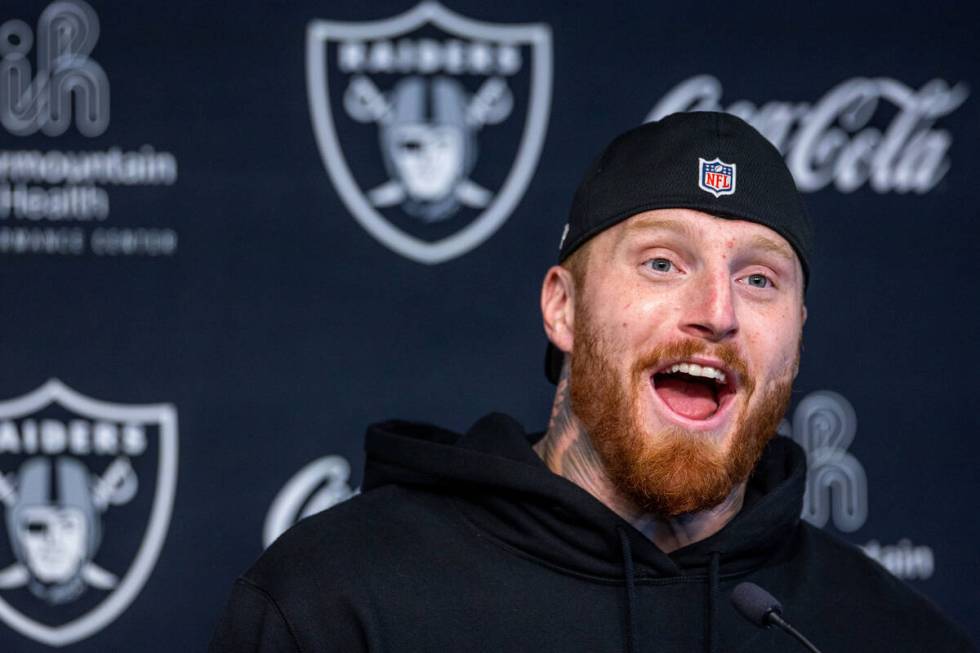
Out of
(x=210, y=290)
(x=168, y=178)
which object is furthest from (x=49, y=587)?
(x=168, y=178)

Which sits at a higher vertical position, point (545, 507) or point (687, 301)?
point (687, 301)

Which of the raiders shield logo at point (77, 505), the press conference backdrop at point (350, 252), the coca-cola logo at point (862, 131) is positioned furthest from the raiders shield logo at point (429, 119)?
the raiders shield logo at point (77, 505)

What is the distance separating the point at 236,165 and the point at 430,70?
1.29 ft

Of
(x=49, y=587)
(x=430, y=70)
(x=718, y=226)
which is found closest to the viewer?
(x=718, y=226)

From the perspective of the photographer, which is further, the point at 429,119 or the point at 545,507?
the point at 429,119

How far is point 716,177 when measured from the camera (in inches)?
59.1

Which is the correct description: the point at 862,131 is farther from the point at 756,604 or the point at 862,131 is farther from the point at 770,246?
the point at 756,604

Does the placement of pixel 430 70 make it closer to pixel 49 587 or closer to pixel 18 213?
pixel 18 213

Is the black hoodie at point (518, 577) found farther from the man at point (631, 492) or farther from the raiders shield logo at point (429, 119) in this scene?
the raiders shield logo at point (429, 119)

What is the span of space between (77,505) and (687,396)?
4.00 feet

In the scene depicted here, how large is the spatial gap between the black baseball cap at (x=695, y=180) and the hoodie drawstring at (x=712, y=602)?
0.36m

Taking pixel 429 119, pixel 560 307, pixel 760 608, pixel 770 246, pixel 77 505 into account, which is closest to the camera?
pixel 760 608

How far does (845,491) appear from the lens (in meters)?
2.50

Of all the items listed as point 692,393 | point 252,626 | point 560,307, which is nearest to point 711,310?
point 692,393
